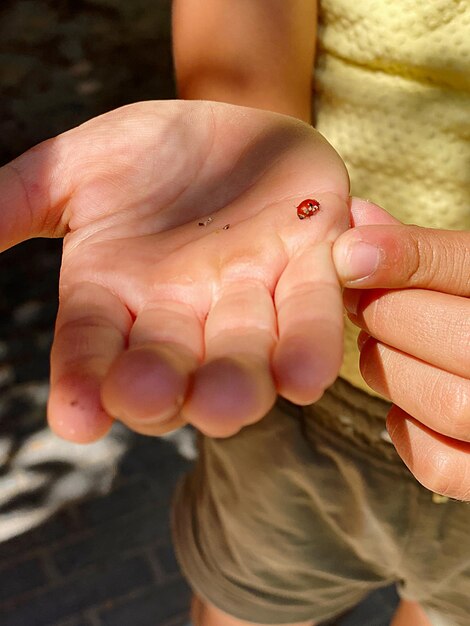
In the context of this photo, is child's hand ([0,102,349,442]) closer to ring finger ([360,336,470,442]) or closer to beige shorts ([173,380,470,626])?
ring finger ([360,336,470,442])

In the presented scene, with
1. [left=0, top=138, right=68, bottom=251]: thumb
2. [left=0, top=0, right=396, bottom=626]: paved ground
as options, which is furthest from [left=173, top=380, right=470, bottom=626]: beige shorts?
[left=0, top=0, right=396, bottom=626]: paved ground

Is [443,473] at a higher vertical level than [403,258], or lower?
lower

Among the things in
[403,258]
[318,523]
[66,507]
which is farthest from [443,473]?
[66,507]

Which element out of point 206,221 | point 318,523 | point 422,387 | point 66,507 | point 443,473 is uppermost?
point 206,221

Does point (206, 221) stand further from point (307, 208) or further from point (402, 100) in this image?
Answer: point (402, 100)

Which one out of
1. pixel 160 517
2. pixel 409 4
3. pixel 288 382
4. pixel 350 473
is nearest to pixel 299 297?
pixel 288 382

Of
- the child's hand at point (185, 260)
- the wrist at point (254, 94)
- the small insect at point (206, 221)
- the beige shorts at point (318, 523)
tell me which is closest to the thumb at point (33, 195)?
the child's hand at point (185, 260)
